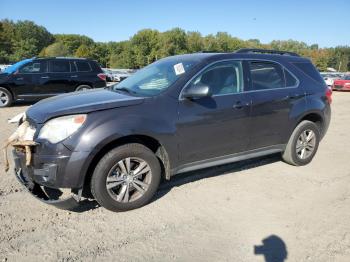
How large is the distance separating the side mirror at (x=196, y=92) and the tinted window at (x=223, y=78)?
16cm

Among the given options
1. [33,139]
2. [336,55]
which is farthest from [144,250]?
[336,55]

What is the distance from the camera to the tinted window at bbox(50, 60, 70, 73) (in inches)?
479

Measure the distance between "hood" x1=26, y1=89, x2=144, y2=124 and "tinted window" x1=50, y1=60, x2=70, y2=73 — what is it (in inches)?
329

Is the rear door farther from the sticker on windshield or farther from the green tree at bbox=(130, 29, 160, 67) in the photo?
the green tree at bbox=(130, 29, 160, 67)

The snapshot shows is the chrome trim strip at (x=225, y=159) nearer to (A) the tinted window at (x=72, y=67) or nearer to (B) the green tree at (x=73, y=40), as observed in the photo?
(A) the tinted window at (x=72, y=67)

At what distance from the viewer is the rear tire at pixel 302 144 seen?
5.49 meters

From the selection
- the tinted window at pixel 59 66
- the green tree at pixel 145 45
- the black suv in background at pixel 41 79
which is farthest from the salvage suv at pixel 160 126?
the green tree at pixel 145 45

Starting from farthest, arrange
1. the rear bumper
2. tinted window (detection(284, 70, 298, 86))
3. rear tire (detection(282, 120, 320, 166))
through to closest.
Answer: the rear bumper → rear tire (detection(282, 120, 320, 166)) → tinted window (detection(284, 70, 298, 86))

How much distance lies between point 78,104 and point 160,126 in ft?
3.02

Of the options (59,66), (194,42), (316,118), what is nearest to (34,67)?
(59,66)

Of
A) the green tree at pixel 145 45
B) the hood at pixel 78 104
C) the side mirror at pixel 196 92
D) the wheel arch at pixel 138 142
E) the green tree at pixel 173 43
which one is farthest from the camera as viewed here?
the green tree at pixel 173 43

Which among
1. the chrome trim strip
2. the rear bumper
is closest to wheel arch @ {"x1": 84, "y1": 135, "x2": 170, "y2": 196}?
the chrome trim strip

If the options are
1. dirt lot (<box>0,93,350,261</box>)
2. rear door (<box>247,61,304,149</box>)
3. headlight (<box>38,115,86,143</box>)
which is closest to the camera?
dirt lot (<box>0,93,350,261</box>)

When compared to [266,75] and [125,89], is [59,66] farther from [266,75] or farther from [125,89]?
[266,75]
